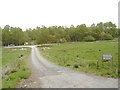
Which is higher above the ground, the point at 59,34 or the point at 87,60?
the point at 59,34

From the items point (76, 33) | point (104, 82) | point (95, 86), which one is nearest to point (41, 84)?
point (95, 86)

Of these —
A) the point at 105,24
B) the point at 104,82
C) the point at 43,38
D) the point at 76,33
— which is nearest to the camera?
the point at 104,82

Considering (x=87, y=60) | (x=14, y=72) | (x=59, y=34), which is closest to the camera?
(x=14, y=72)

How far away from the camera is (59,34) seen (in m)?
76.8

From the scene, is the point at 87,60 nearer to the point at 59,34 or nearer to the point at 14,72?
the point at 14,72

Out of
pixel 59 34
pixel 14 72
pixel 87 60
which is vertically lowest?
pixel 14 72

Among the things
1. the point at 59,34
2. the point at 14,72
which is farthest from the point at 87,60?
the point at 59,34

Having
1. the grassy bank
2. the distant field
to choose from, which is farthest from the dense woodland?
the grassy bank

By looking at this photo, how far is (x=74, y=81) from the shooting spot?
32.1 ft

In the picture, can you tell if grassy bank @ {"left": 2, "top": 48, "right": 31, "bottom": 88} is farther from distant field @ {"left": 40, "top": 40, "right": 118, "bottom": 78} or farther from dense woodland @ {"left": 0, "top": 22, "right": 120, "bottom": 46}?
dense woodland @ {"left": 0, "top": 22, "right": 120, "bottom": 46}

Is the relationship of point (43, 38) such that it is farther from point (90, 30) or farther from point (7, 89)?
point (7, 89)

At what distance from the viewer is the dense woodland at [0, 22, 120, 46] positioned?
7124 cm

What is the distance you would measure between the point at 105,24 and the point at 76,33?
33.6 metres

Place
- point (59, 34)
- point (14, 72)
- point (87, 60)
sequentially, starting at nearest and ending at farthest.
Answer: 1. point (14, 72)
2. point (87, 60)
3. point (59, 34)
